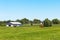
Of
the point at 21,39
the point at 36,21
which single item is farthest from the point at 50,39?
the point at 36,21

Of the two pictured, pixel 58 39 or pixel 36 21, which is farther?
pixel 36 21

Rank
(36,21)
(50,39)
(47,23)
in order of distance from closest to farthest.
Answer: (50,39) → (47,23) → (36,21)

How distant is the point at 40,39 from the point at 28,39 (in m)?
1.28

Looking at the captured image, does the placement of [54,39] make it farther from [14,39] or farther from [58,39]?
[14,39]

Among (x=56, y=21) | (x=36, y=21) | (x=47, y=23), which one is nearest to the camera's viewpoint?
(x=47, y=23)

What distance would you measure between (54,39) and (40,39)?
1.48m

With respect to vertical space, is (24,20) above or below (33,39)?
above

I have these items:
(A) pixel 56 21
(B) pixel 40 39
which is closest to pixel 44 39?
(B) pixel 40 39

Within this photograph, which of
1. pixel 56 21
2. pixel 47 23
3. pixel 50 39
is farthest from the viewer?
pixel 56 21

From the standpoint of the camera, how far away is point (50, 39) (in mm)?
17578

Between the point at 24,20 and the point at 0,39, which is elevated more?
the point at 24,20

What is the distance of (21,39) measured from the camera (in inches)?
713

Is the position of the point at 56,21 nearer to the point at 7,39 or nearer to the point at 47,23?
the point at 47,23

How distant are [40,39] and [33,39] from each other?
2.45 ft
